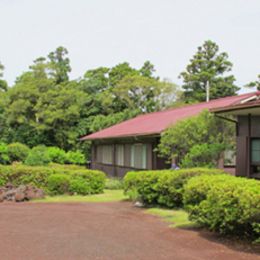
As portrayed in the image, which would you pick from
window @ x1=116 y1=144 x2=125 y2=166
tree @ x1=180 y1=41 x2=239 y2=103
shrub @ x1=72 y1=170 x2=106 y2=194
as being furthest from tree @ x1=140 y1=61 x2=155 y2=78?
shrub @ x1=72 y1=170 x2=106 y2=194

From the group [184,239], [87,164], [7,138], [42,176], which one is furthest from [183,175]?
[7,138]

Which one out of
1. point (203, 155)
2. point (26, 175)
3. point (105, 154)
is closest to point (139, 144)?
point (26, 175)

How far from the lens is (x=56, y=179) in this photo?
58.3ft

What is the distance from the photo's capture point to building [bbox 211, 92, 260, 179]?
13555 mm

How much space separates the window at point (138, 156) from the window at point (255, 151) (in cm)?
843

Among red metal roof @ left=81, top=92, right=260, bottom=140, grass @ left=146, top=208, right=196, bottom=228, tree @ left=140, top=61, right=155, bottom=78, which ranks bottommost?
grass @ left=146, top=208, right=196, bottom=228

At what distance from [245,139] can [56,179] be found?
7856mm

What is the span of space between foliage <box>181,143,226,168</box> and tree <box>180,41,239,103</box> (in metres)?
31.3

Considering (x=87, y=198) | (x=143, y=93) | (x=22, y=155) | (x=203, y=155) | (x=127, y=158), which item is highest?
(x=143, y=93)

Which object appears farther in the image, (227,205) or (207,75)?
(207,75)

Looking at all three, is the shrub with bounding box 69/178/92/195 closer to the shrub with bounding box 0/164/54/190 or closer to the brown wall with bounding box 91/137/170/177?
the shrub with bounding box 0/164/54/190

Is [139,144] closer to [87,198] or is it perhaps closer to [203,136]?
[87,198]

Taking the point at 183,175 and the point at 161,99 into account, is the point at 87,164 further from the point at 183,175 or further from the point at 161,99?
the point at 183,175

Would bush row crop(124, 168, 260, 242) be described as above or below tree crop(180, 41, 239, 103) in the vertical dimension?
below
